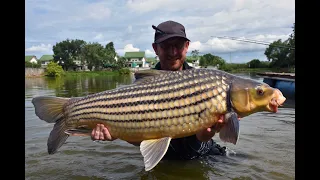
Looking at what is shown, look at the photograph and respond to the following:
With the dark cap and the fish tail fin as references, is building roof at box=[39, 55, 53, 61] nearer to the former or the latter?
the dark cap

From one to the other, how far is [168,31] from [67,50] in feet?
328

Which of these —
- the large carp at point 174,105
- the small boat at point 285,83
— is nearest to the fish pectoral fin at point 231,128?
the large carp at point 174,105

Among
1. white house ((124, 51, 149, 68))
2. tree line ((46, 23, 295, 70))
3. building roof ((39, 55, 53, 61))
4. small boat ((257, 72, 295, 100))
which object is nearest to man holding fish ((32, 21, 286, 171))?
small boat ((257, 72, 295, 100))

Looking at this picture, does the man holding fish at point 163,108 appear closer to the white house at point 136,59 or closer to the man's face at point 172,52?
the man's face at point 172,52

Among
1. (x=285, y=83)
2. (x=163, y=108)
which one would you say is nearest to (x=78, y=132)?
(x=163, y=108)

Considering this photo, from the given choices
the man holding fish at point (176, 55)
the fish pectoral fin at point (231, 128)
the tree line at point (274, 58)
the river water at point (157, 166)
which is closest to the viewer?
the fish pectoral fin at point (231, 128)

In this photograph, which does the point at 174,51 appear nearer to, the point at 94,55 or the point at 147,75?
the point at 147,75

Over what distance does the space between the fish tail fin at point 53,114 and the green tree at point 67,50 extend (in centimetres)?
9523

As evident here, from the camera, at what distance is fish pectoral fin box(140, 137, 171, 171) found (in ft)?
11.0

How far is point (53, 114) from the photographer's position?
13.8ft

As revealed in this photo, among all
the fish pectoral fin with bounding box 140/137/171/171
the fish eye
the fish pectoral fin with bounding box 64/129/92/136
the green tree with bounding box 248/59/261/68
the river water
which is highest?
the green tree with bounding box 248/59/261/68

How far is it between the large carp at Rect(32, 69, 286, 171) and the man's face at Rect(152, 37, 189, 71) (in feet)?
4.20

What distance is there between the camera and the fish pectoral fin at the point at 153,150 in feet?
11.0
